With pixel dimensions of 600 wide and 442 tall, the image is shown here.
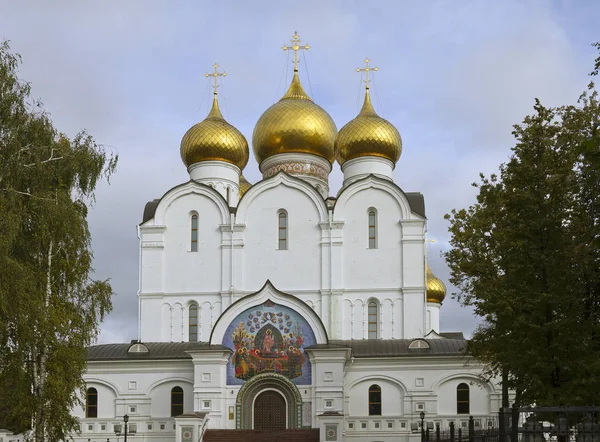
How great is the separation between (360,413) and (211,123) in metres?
12.1

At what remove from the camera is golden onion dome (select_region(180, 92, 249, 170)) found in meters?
31.7

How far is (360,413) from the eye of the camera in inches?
1024

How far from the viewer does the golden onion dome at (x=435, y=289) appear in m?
39.0

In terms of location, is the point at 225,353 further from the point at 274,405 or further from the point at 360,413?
the point at 360,413

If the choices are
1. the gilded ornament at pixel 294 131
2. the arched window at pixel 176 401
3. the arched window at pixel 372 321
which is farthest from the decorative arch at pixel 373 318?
the gilded ornament at pixel 294 131

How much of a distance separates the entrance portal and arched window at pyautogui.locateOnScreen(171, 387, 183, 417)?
7.91 ft

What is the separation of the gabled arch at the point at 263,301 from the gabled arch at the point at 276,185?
396cm

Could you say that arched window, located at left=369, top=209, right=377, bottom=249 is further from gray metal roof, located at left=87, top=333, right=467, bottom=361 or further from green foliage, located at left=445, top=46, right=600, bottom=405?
green foliage, located at left=445, top=46, right=600, bottom=405

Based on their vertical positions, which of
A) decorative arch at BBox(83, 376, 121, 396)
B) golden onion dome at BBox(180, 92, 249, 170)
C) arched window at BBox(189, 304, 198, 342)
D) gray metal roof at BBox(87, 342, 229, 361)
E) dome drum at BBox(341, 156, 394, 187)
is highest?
golden onion dome at BBox(180, 92, 249, 170)

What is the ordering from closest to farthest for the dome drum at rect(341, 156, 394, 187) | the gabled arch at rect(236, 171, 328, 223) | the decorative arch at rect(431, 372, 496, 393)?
1. the decorative arch at rect(431, 372, 496, 393)
2. the gabled arch at rect(236, 171, 328, 223)
3. the dome drum at rect(341, 156, 394, 187)

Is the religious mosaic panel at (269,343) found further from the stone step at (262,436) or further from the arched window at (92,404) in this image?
the arched window at (92,404)

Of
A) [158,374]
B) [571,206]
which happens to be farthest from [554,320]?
[158,374]

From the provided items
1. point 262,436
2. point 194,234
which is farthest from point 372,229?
point 262,436

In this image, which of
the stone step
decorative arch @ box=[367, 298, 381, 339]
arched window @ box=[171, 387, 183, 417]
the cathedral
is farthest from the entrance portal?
decorative arch @ box=[367, 298, 381, 339]
